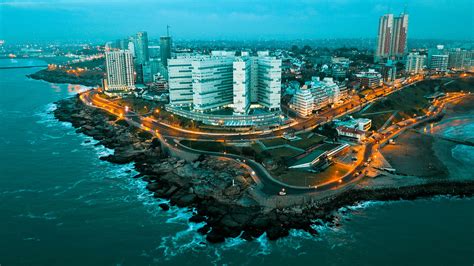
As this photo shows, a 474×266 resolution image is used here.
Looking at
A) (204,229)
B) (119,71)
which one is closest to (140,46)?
(119,71)

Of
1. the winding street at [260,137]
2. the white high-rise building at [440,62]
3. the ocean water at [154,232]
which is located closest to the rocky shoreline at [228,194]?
the ocean water at [154,232]

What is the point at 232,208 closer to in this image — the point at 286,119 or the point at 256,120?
the point at 256,120

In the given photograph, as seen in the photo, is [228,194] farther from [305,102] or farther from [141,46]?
[141,46]

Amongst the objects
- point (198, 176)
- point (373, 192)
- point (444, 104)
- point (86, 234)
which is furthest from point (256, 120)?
point (444, 104)

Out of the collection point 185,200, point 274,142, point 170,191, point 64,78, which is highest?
point 64,78

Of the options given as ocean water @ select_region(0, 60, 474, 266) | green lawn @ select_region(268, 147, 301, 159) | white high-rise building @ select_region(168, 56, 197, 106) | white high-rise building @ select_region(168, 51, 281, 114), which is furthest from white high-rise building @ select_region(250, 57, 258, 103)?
ocean water @ select_region(0, 60, 474, 266)

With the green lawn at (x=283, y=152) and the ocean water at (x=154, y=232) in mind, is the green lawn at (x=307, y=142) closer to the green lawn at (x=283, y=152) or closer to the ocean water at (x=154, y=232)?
the green lawn at (x=283, y=152)

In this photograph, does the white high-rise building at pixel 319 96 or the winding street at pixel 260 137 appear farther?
the white high-rise building at pixel 319 96

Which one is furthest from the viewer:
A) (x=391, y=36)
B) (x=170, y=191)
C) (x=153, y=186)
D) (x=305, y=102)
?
(x=391, y=36)
